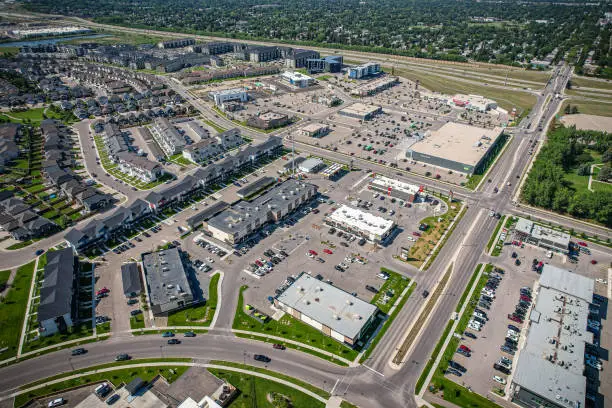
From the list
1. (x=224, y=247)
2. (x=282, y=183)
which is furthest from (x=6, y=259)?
(x=282, y=183)

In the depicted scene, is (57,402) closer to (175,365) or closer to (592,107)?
(175,365)

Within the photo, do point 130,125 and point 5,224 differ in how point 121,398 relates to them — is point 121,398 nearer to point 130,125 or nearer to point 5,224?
point 5,224

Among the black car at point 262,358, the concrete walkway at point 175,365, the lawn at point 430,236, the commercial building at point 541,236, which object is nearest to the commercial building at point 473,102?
the lawn at point 430,236

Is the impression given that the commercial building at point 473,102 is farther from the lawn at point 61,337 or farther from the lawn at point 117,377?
the lawn at point 61,337

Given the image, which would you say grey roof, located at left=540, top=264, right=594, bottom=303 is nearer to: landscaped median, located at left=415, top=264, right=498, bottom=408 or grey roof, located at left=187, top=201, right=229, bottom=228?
landscaped median, located at left=415, top=264, right=498, bottom=408

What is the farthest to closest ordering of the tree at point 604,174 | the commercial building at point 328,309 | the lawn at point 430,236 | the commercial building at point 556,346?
the tree at point 604,174
the lawn at point 430,236
the commercial building at point 328,309
the commercial building at point 556,346

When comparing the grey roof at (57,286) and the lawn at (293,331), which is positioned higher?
the grey roof at (57,286)
